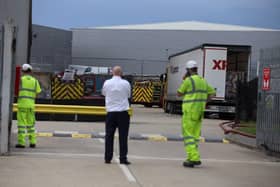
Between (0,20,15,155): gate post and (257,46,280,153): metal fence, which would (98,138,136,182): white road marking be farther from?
(257,46,280,153): metal fence

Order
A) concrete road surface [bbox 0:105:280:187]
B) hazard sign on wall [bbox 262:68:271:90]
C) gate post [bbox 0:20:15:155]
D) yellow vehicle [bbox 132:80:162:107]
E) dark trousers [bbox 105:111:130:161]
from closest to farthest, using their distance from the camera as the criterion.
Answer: concrete road surface [bbox 0:105:280:187]
dark trousers [bbox 105:111:130:161]
gate post [bbox 0:20:15:155]
hazard sign on wall [bbox 262:68:271:90]
yellow vehicle [bbox 132:80:162:107]

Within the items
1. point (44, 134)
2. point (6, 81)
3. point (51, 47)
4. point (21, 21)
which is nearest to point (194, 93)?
point (6, 81)

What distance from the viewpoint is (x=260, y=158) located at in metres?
13.8

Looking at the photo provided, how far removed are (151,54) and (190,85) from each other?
5402 cm

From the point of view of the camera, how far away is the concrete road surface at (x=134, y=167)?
9.58m

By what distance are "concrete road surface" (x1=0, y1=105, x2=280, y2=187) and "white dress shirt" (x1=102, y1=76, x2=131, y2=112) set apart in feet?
3.39

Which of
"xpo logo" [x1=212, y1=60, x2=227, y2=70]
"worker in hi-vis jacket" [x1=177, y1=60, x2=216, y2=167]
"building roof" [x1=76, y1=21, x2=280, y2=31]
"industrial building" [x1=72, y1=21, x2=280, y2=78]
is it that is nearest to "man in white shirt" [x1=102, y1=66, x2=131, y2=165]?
"worker in hi-vis jacket" [x1=177, y1=60, x2=216, y2=167]

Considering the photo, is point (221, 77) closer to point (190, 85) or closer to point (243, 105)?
point (243, 105)

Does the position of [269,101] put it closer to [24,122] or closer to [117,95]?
[117,95]

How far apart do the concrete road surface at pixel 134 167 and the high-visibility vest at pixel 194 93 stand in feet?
3.67

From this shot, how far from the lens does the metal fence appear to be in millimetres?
14031

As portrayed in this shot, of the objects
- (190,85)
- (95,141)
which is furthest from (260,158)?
(95,141)

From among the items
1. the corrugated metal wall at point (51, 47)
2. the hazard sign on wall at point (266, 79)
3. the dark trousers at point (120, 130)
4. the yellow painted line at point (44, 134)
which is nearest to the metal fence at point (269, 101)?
the hazard sign on wall at point (266, 79)

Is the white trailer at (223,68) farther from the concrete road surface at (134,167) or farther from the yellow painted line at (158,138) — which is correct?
the concrete road surface at (134,167)
